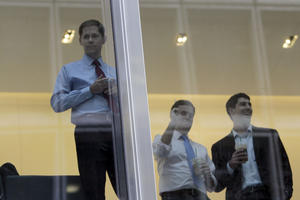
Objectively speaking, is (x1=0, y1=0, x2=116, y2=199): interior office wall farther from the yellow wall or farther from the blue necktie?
the blue necktie

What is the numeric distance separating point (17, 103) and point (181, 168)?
1587 millimetres

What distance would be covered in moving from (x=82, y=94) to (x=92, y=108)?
0.32 ft

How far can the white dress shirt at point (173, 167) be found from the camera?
4.21 metres

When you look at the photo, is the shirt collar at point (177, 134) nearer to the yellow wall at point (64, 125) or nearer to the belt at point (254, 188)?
the yellow wall at point (64, 125)

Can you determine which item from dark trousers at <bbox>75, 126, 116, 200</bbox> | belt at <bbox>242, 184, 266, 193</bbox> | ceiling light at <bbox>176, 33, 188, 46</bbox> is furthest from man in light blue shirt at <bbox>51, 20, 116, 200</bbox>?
ceiling light at <bbox>176, 33, 188, 46</bbox>

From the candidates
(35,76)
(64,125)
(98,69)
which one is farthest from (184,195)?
(35,76)

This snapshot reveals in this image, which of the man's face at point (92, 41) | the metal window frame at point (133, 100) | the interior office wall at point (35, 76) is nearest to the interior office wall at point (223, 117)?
the metal window frame at point (133, 100)

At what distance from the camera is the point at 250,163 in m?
4.49

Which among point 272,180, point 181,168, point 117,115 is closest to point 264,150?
point 272,180

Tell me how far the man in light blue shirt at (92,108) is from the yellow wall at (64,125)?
173 millimetres

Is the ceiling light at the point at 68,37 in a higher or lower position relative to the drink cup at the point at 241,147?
higher

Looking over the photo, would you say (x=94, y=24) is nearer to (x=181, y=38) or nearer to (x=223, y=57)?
(x=181, y=38)

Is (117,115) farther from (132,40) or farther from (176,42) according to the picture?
(176,42)

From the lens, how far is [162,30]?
6.19 metres
